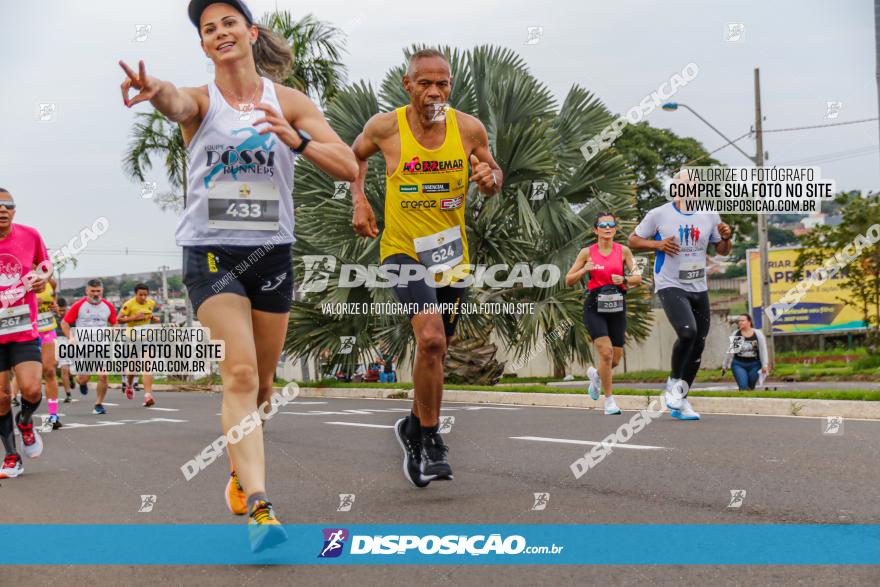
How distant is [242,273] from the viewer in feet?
14.2

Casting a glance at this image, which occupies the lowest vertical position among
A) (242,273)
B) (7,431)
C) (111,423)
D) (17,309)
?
(111,423)

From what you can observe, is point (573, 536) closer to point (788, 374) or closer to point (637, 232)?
point (637, 232)

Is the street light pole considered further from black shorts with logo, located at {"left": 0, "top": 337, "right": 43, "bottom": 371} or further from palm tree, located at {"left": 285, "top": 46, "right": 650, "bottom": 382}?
black shorts with logo, located at {"left": 0, "top": 337, "right": 43, "bottom": 371}

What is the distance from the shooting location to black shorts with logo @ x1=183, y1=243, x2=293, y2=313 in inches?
167

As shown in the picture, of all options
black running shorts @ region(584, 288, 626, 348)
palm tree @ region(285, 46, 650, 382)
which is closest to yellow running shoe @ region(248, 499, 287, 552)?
black running shorts @ region(584, 288, 626, 348)

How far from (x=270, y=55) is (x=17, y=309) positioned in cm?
387

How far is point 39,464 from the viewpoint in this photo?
8383 mm

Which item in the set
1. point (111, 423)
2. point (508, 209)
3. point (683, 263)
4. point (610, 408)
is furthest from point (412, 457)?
point (508, 209)

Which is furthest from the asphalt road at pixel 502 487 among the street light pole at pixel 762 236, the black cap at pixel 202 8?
the street light pole at pixel 762 236

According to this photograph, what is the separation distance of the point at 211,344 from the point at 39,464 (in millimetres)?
4700

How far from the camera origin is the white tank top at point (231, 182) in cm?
426

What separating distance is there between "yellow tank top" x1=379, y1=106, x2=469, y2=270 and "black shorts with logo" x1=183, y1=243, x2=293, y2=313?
4.45 feet

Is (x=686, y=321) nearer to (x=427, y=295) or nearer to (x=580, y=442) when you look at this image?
(x=580, y=442)

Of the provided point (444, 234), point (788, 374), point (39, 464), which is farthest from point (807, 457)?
point (788, 374)
